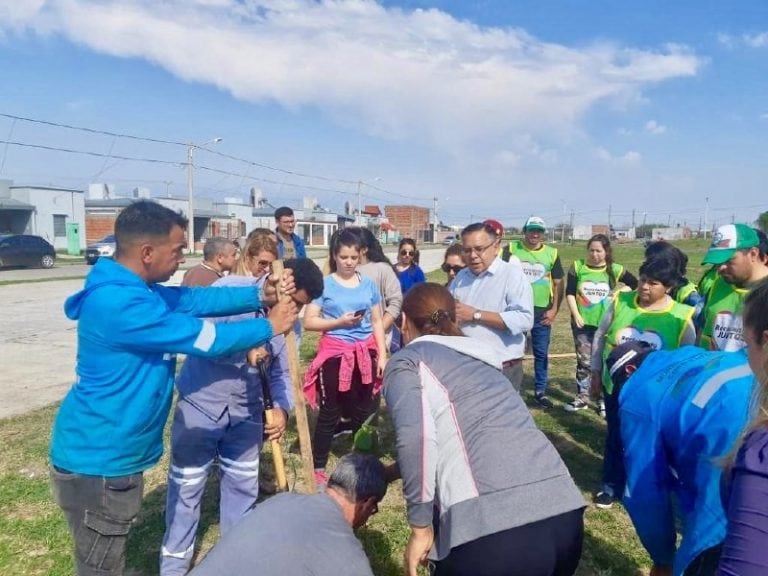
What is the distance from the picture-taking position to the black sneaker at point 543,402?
630cm

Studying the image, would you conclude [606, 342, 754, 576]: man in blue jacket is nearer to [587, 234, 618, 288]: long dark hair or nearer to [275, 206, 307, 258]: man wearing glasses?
[587, 234, 618, 288]: long dark hair

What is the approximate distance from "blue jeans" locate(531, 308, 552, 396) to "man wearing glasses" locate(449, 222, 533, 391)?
2139mm

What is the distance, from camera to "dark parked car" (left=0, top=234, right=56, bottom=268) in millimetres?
24406

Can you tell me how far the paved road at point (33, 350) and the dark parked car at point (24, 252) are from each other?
29.5 ft

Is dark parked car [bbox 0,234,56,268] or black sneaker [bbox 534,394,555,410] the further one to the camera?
dark parked car [bbox 0,234,56,268]

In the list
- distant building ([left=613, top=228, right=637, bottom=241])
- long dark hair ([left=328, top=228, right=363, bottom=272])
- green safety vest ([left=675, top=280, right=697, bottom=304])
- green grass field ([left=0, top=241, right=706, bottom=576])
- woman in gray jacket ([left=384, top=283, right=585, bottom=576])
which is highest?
distant building ([left=613, top=228, right=637, bottom=241])

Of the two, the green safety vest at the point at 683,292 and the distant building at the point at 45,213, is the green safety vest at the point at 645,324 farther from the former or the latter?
the distant building at the point at 45,213

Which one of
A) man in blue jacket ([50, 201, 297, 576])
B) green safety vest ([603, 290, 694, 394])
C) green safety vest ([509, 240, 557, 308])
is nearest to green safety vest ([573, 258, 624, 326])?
green safety vest ([509, 240, 557, 308])

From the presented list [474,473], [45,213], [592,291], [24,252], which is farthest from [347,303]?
[45,213]

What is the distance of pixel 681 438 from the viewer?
6.08 ft

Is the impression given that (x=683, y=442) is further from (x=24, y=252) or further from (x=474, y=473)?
(x=24, y=252)

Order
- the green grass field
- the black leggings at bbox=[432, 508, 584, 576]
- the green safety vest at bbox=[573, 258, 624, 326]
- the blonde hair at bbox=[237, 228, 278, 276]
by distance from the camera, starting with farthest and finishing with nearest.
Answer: the green safety vest at bbox=[573, 258, 624, 326] → the blonde hair at bbox=[237, 228, 278, 276] → the green grass field → the black leggings at bbox=[432, 508, 584, 576]

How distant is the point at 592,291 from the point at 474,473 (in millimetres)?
4577

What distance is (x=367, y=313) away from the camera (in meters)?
4.47
